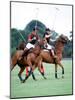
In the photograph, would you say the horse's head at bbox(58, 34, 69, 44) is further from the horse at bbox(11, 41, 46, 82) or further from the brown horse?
the horse at bbox(11, 41, 46, 82)

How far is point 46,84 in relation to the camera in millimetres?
2672

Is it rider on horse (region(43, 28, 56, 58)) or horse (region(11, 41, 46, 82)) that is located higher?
rider on horse (region(43, 28, 56, 58))

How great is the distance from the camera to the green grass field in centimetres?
258

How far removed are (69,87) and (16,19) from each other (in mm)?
855

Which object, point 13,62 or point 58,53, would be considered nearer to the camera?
point 13,62

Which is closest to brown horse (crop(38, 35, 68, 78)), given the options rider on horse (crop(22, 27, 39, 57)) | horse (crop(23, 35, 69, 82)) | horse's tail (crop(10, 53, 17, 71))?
horse (crop(23, 35, 69, 82))

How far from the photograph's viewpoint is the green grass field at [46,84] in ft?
8.47

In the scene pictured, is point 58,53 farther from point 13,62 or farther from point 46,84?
point 13,62

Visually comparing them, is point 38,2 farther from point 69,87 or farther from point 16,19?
point 69,87

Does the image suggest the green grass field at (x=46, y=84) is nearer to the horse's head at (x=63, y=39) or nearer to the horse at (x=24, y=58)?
the horse at (x=24, y=58)

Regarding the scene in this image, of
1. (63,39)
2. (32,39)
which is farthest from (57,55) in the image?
(32,39)
